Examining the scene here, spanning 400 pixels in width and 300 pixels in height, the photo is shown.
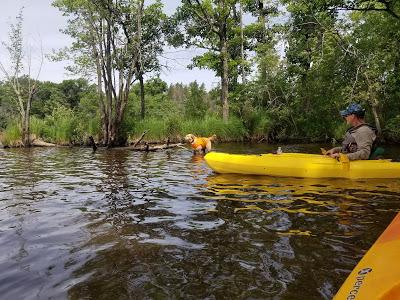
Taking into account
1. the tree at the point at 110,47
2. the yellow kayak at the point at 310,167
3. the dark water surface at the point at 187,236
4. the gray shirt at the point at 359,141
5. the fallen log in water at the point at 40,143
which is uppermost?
the tree at the point at 110,47

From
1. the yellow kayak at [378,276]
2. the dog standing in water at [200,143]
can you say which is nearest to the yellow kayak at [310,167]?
the dog standing in water at [200,143]

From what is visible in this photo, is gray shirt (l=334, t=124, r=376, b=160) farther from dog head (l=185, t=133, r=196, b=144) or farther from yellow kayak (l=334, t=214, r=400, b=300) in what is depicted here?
dog head (l=185, t=133, r=196, b=144)

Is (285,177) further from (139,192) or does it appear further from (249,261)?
(249,261)

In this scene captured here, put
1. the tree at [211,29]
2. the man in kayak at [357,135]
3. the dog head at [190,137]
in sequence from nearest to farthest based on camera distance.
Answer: the man in kayak at [357,135], the dog head at [190,137], the tree at [211,29]

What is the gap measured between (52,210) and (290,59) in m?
19.4

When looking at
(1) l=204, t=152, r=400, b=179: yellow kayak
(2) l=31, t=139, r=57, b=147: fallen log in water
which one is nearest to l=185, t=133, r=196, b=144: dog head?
(1) l=204, t=152, r=400, b=179: yellow kayak

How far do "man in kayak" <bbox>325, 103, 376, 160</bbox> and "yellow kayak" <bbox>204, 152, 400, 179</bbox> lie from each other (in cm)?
19

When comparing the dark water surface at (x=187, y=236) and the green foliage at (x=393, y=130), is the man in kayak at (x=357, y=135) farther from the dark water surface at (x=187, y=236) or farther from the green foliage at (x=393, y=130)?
the green foliage at (x=393, y=130)

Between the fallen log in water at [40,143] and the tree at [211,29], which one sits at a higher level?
the tree at [211,29]

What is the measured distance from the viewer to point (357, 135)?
7641mm

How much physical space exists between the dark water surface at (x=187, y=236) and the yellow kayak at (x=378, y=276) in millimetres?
629

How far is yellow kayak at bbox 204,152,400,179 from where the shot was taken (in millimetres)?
7840

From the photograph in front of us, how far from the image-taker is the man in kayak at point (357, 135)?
24.7 feet

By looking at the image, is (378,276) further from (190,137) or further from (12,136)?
(12,136)
